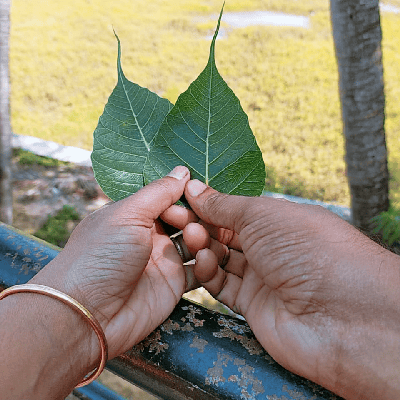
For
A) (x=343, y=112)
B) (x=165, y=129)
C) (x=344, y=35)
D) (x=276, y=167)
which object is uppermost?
(x=344, y=35)

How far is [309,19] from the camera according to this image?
6.96m

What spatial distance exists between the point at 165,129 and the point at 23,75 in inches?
217

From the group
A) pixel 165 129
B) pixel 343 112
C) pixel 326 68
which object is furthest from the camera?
pixel 326 68

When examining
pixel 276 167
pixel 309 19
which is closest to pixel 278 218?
pixel 276 167

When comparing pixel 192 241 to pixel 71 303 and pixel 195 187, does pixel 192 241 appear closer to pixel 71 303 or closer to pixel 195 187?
pixel 195 187

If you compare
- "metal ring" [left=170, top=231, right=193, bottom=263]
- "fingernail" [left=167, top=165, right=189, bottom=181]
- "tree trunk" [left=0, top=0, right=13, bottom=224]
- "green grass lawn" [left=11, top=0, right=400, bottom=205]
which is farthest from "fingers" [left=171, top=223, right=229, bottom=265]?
"green grass lawn" [left=11, top=0, right=400, bottom=205]

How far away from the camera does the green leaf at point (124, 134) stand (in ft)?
4.25

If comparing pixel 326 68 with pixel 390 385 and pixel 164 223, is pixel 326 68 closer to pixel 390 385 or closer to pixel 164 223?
pixel 164 223

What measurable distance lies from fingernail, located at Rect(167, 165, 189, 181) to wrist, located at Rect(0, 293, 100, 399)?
18.5 inches

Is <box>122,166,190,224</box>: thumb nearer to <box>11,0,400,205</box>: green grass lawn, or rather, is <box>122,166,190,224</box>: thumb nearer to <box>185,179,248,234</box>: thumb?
<box>185,179,248,234</box>: thumb

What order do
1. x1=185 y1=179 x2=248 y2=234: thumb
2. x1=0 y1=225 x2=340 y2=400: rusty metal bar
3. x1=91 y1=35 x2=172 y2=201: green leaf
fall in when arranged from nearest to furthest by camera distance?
1. x1=0 y1=225 x2=340 y2=400: rusty metal bar
2. x1=185 y1=179 x2=248 y2=234: thumb
3. x1=91 y1=35 x2=172 y2=201: green leaf

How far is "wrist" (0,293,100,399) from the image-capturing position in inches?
31.7

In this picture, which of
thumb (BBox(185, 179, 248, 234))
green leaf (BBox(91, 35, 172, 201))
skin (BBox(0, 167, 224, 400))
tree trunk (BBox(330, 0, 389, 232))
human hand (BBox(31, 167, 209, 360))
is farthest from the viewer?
tree trunk (BBox(330, 0, 389, 232))

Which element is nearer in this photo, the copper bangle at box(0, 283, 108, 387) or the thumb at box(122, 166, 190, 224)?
the copper bangle at box(0, 283, 108, 387)
